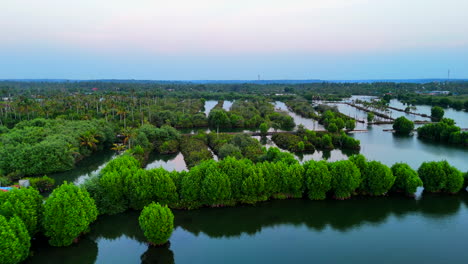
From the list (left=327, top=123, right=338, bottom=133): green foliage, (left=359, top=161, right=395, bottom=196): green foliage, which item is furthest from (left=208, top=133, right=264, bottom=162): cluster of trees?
(left=327, top=123, right=338, bottom=133): green foliage

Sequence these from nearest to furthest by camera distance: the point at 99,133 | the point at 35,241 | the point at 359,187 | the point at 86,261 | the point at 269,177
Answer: the point at 86,261 → the point at 35,241 → the point at 269,177 → the point at 359,187 → the point at 99,133

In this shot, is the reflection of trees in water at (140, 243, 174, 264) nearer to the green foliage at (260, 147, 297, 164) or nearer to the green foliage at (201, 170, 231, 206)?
Result: the green foliage at (201, 170, 231, 206)

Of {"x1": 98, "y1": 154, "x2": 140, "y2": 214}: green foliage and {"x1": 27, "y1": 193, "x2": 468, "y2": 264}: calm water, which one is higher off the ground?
{"x1": 98, "y1": 154, "x2": 140, "y2": 214}: green foliage

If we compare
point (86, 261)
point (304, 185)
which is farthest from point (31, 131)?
point (304, 185)

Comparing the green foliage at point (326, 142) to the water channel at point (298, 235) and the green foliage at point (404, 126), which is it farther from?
the green foliage at point (404, 126)

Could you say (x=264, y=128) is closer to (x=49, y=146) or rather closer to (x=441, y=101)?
(x=49, y=146)

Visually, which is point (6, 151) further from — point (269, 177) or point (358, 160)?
point (358, 160)
